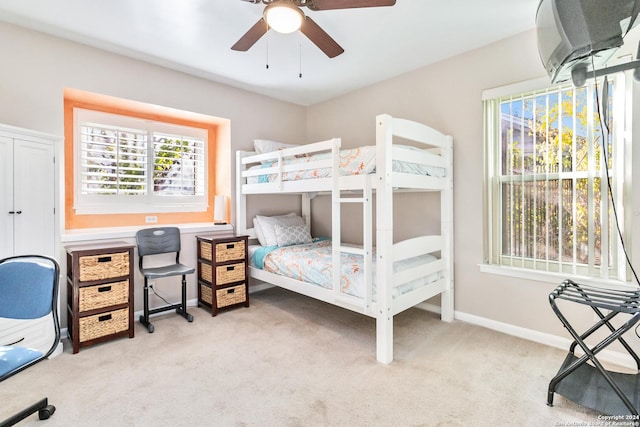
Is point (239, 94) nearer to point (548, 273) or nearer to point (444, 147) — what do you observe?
point (444, 147)

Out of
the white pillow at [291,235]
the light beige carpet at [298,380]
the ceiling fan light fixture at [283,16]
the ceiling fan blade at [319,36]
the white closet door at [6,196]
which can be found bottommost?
the light beige carpet at [298,380]

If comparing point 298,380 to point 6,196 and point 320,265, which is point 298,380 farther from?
point 6,196

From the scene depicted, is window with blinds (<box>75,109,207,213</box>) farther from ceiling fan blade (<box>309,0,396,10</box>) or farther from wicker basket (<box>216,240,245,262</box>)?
ceiling fan blade (<box>309,0,396,10</box>)

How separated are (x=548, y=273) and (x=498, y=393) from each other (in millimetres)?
1125

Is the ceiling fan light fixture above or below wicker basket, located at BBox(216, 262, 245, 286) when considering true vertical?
above

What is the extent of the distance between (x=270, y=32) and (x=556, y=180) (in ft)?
8.45

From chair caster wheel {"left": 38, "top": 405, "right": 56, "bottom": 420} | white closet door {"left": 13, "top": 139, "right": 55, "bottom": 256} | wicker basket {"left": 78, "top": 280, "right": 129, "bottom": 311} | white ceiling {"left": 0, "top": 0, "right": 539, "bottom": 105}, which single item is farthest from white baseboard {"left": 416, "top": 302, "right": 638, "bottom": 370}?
white closet door {"left": 13, "top": 139, "right": 55, "bottom": 256}

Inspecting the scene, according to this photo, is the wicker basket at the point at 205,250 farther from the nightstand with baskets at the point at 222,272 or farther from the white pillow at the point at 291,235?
the white pillow at the point at 291,235

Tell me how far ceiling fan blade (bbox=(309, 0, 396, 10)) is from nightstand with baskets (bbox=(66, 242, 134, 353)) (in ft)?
7.65

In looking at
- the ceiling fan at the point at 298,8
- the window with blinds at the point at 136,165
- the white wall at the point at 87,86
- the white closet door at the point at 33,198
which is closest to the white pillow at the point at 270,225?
the white wall at the point at 87,86

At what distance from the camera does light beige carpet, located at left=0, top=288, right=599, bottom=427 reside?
1.65 m

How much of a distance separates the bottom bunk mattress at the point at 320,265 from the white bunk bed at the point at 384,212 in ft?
0.13

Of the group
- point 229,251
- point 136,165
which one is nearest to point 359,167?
point 229,251

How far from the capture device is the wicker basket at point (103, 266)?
7.96 ft
